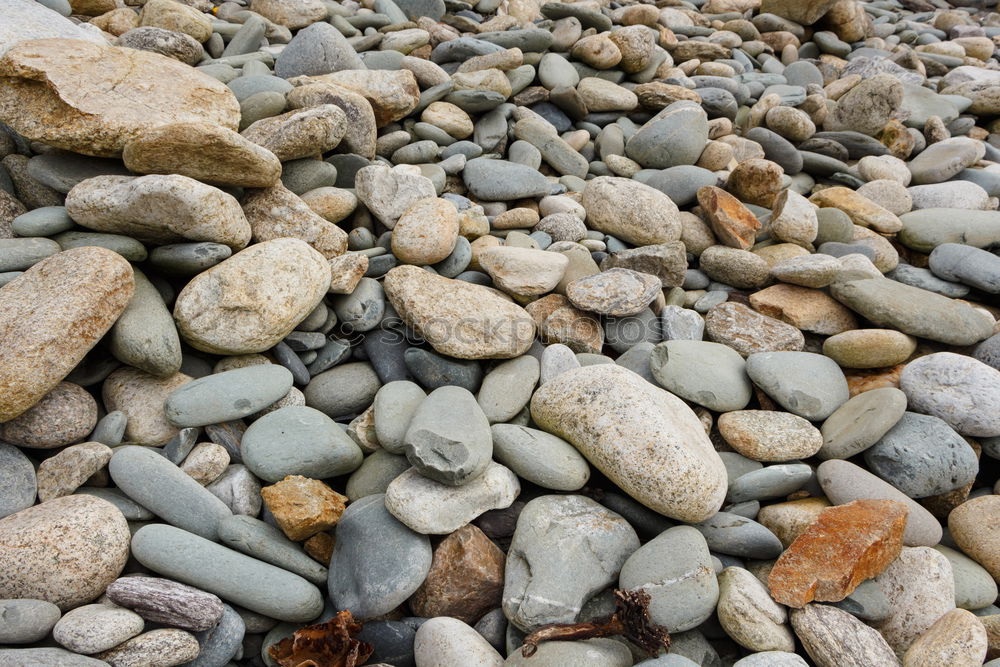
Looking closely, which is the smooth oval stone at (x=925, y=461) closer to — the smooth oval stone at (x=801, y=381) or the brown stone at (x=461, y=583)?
the smooth oval stone at (x=801, y=381)

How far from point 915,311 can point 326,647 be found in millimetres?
3126

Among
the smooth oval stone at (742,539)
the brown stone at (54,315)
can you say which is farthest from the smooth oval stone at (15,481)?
the smooth oval stone at (742,539)

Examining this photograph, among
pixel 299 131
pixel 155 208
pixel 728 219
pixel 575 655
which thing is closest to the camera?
pixel 575 655

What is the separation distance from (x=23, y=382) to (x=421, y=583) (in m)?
1.58

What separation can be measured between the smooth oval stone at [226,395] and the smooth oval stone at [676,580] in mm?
1578

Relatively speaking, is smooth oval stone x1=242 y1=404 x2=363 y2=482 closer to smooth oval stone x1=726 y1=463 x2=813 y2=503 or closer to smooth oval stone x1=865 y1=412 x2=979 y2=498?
smooth oval stone x1=726 y1=463 x2=813 y2=503

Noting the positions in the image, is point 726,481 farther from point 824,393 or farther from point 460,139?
point 460,139

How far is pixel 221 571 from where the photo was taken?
214cm

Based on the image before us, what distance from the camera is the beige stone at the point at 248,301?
2.66 meters

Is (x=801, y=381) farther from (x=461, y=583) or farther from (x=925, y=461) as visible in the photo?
(x=461, y=583)

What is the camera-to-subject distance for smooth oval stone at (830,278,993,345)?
10.4ft

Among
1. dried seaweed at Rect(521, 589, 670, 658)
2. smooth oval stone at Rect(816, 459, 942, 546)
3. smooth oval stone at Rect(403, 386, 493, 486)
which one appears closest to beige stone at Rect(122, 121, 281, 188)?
smooth oval stone at Rect(403, 386, 493, 486)

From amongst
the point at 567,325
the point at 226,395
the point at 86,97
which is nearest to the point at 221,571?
the point at 226,395

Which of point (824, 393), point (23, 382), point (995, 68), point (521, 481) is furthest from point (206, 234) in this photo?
point (995, 68)
